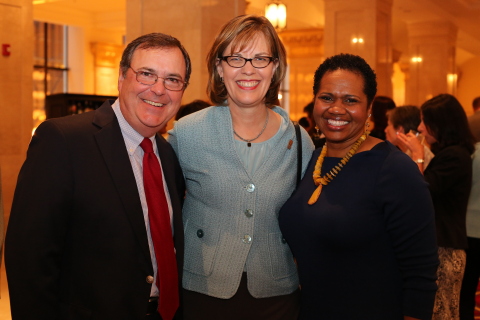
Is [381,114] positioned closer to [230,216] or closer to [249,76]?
[249,76]

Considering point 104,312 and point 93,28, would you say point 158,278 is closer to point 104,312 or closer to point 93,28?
point 104,312

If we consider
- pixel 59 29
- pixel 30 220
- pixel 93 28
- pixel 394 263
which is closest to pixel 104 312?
pixel 30 220

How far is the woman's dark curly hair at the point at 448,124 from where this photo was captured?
3.85 metres

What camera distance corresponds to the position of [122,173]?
1.93 metres

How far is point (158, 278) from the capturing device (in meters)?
2.04

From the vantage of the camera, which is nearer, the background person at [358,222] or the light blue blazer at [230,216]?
the background person at [358,222]

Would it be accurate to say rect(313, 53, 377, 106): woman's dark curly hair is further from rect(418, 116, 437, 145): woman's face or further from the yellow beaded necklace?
rect(418, 116, 437, 145): woman's face

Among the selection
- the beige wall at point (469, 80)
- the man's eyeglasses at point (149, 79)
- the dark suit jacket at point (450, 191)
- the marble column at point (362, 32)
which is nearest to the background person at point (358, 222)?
the man's eyeglasses at point (149, 79)

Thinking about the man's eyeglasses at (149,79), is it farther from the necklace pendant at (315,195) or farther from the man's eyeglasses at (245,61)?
the necklace pendant at (315,195)

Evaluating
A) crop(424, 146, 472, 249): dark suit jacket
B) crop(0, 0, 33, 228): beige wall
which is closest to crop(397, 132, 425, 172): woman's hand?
crop(424, 146, 472, 249): dark suit jacket

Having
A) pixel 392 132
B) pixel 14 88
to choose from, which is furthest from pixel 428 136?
pixel 14 88

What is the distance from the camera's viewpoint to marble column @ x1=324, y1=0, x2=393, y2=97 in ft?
32.6

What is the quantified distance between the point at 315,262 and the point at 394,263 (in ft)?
1.07

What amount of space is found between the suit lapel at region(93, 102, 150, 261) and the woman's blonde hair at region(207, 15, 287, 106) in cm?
69
